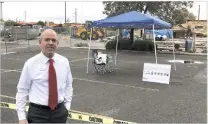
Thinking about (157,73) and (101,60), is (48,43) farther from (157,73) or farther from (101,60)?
(101,60)

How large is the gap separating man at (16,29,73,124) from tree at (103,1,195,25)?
25336mm

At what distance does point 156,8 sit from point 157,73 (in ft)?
61.9

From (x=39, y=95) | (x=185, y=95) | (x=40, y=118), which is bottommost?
(x=185, y=95)

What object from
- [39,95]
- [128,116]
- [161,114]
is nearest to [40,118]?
[39,95]

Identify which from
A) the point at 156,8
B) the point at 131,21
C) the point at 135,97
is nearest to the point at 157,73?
the point at 135,97

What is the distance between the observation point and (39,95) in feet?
11.5

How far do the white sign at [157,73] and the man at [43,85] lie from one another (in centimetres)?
739

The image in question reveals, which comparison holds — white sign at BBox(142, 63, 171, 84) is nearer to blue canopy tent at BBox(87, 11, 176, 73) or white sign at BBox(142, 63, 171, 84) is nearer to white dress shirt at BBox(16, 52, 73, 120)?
blue canopy tent at BBox(87, 11, 176, 73)

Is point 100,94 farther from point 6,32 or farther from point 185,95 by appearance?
point 6,32

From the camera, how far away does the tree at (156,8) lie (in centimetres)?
2838

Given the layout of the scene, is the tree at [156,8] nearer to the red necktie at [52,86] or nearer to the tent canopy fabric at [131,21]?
the tent canopy fabric at [131,21]

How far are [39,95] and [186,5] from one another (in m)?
28.6

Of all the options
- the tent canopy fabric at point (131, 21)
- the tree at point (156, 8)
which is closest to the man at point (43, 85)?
the tent canopy fabric at point (131, 21)

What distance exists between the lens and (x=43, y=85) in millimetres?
3496
